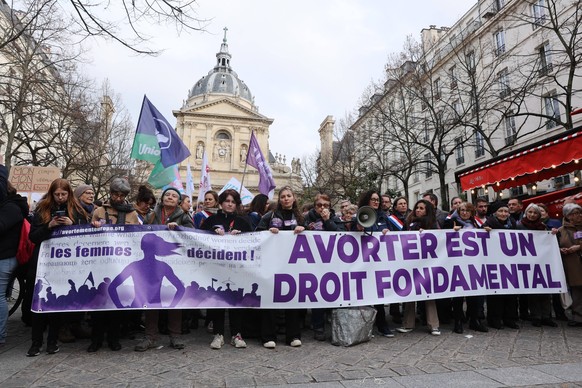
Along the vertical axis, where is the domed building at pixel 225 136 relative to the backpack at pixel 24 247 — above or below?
above

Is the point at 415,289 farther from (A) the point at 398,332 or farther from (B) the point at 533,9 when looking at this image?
(B) the point at 533,9

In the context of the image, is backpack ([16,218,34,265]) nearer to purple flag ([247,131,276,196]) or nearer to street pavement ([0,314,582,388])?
street pavement ([0,314,582,388])

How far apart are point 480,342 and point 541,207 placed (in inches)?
115

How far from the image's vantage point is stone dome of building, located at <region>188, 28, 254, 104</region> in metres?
76.0

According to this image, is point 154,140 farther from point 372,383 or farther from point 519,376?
point 519,376

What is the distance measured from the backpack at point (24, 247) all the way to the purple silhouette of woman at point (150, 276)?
1199 millimetres

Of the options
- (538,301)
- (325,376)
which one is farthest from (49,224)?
(538,301)

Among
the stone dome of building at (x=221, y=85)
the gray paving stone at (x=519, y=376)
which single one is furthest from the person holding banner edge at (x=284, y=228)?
the stone dome of building at (x=221, y=85)

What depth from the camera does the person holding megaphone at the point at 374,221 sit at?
16.6 feet

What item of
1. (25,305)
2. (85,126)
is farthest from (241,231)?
(85,126)

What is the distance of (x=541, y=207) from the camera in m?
6.44

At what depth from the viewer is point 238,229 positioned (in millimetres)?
5027

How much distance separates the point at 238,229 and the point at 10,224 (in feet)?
8.53

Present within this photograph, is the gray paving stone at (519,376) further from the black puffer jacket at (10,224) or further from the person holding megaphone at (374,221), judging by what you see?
the black puffer jacket at (10,224)
